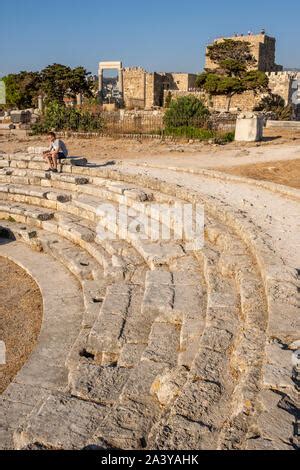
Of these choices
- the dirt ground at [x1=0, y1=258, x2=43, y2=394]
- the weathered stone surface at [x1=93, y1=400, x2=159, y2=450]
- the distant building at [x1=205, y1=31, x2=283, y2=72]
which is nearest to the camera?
the weathered stone surface at [x1=93, y1=400, x2=159, y2=450]

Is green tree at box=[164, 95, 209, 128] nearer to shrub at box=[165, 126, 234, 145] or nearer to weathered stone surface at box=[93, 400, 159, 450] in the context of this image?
shrub at box=[165, 126, 234, 145]

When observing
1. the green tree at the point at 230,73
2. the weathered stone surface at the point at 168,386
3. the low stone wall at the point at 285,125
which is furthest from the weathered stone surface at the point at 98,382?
the green tree at the point at 230,73

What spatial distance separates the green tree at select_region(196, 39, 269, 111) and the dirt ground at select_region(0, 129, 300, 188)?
55.2ft

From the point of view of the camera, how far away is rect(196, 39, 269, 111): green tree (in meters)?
35.7

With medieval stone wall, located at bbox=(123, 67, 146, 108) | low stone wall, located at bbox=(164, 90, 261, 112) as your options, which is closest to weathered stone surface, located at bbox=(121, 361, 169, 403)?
low stone wall, located at bbox=(164, 90, 261, 112)

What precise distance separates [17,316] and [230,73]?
39.0 metres

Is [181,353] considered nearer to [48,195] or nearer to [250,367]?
[250,367]

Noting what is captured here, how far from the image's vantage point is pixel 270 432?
271cm

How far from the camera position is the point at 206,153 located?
15867mm

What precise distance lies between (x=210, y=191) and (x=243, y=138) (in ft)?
29.1

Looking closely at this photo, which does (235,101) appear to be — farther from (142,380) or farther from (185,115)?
(142,380)

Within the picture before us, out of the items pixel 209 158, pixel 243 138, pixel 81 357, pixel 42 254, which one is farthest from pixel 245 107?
pixel 81 357

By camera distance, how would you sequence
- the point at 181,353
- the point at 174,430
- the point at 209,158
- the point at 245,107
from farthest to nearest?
the point at 245,107 < the point at 209,158 < the point at 181,353 < the point at 174,430

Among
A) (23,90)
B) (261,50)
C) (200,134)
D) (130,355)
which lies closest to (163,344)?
(130,355)
